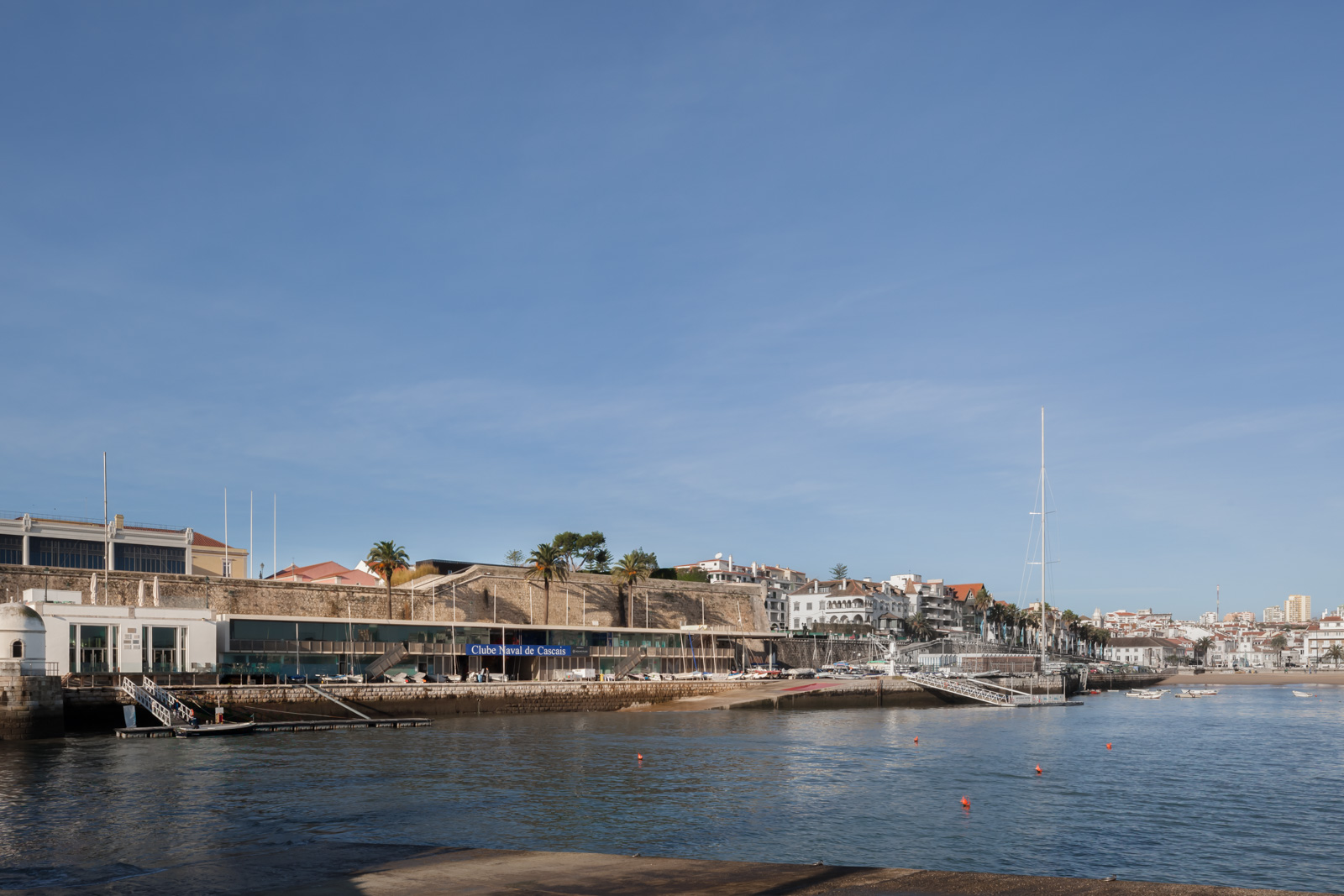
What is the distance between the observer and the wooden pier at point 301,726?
5384cm

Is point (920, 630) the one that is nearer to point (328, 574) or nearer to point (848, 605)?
point (848, 605)

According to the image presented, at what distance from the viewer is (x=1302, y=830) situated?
29.1 meters

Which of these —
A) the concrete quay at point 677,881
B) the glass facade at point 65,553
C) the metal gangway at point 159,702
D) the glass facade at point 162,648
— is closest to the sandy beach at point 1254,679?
the glass facade at point 162,648

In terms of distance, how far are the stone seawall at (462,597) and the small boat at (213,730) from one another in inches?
703

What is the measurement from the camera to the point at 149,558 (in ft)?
313

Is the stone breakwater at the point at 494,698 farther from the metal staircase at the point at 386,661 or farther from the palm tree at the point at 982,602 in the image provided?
the palm tree at the point at 982,602

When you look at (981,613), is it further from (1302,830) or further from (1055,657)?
(1302,830)

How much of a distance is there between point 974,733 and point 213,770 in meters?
39.8

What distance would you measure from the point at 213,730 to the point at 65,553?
47.0 meters

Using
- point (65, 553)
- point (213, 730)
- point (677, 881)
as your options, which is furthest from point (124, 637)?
point (677, 881)

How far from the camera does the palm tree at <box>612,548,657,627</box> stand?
10994cm

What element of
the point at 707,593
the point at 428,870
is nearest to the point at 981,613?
the point at 707,593

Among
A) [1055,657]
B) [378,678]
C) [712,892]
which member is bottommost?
[1055,657]

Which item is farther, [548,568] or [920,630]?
[920,630]
